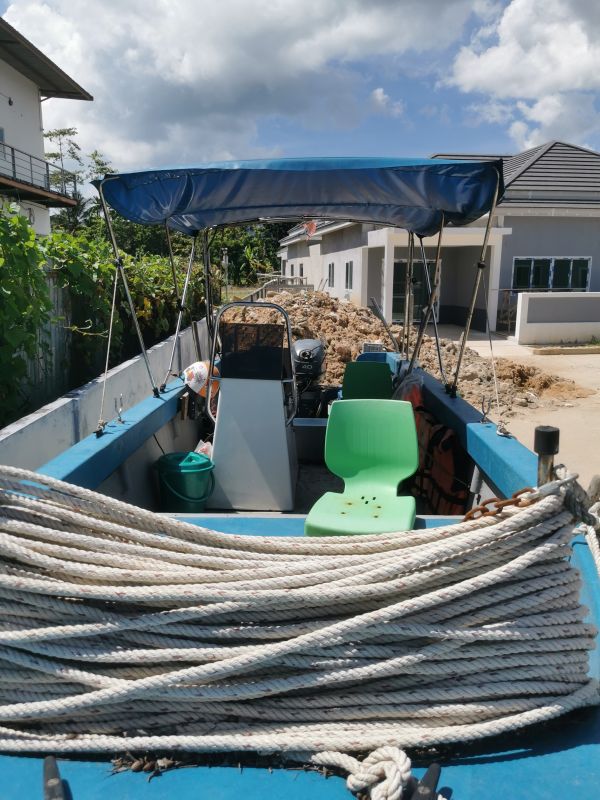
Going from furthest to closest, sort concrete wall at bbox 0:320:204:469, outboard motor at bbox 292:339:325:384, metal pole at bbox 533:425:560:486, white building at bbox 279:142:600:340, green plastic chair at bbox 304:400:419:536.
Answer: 1. white building at bbox 279:142:600:340
2. outboard motor at bbox 292:339:325:384
3. concrete wall at bbox 0:320:204:469
4. green plastic chair at bbox 304:400:419:536
5. metal pole at bbox 533:425:560:486

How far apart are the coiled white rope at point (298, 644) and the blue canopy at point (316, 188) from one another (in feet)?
7.63

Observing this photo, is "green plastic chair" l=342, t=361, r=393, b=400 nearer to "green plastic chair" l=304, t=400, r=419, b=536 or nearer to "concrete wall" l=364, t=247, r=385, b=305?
"green plastic chair" l=304, t=400, r=419, b=536

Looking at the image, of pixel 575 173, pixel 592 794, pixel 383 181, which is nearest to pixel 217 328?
pixel 383 181

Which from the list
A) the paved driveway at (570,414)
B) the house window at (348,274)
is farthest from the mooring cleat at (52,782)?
the house window at (348,274)

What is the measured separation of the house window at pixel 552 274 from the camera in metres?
20.5

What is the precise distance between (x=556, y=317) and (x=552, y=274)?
274 cm

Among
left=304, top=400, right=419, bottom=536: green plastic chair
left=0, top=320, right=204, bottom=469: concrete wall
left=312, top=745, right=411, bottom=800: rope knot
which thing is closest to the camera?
left=312, top=745, right=411, bottom=800: rope knot

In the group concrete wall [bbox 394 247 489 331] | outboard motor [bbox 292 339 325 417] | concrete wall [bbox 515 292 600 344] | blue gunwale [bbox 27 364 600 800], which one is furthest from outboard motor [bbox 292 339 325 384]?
concrete wall [bbox 394 247 489 331]

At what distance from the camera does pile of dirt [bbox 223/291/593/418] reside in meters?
12.5

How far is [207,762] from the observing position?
6.32 feet

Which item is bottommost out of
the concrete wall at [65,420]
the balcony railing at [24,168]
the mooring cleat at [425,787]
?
the mooring cleat at [425,787]

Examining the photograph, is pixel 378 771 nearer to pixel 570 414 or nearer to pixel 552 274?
pixel 570 414

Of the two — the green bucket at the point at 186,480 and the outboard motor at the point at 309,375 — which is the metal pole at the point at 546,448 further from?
the outboard motor at the point at 309,375

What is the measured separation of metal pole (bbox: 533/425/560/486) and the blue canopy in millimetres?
2094
